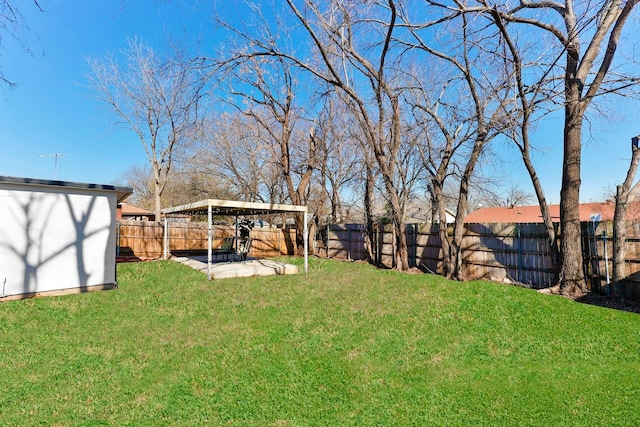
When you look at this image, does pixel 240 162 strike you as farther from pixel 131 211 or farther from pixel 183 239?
pixel 131 211

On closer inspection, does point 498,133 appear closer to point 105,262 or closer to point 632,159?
point 632,159

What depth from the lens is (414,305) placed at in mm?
5906

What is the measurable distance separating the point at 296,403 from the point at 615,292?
659 centimetres

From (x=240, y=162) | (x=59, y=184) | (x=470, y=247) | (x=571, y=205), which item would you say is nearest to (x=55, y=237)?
(x=59, y=184)

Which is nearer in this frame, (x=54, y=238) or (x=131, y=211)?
(x=54, y=238)

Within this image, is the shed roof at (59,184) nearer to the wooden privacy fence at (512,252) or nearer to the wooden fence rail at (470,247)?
the wooden fence rail at (470,247)

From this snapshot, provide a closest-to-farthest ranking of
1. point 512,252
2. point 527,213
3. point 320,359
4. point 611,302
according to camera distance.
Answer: point 320,359 → point 611,302 → point 512,252 → point 527,213

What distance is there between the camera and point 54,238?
688 centimetres

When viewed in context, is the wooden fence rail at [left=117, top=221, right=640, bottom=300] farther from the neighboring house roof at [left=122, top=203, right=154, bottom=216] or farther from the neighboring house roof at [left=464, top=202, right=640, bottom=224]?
the neighboring house roof at [left=464, top=202, right=640, bottom=224]

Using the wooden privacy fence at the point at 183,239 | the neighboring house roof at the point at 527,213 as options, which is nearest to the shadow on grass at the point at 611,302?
the wooden privacy fence at the point at 183,239

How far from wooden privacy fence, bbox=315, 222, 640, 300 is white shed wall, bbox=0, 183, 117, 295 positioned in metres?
7.88

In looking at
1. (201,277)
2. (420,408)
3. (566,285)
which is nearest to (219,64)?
(201,277)

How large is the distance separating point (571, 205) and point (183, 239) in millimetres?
14374

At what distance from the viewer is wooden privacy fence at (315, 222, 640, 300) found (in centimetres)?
633
